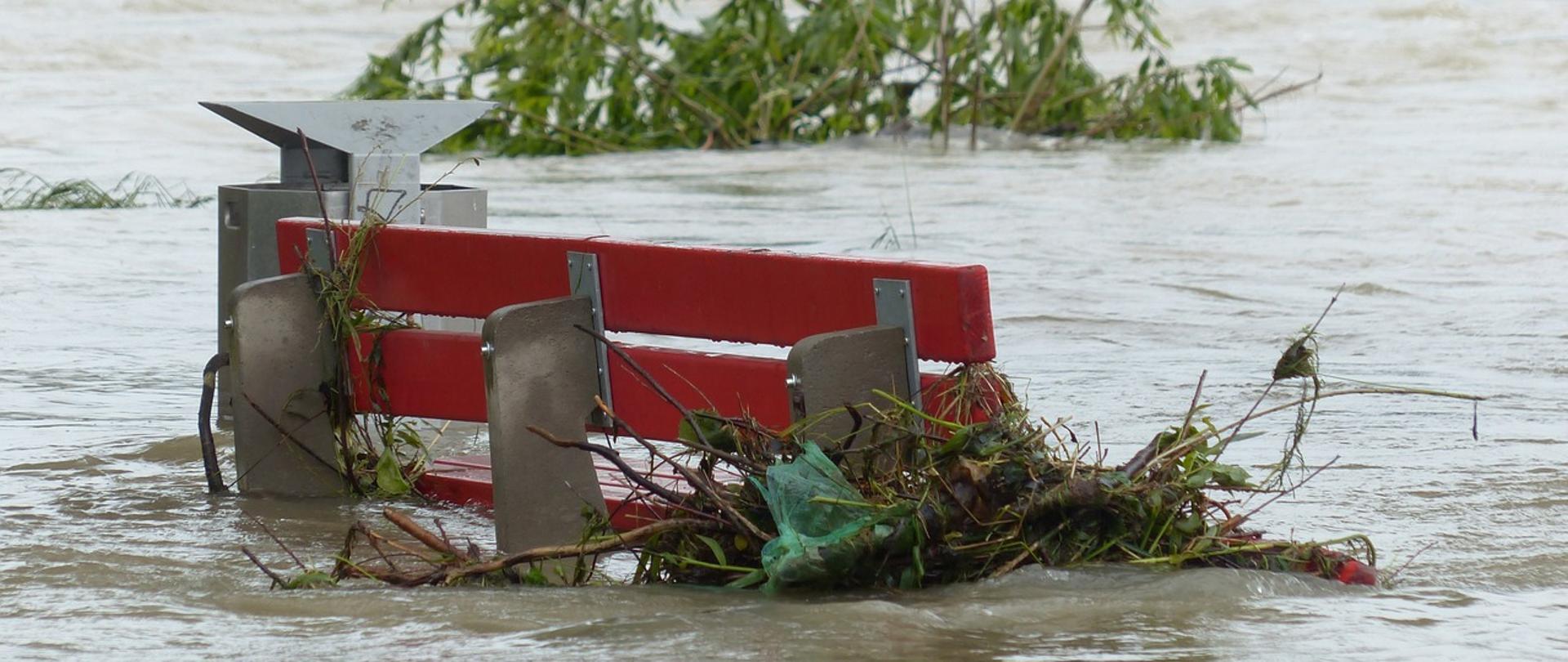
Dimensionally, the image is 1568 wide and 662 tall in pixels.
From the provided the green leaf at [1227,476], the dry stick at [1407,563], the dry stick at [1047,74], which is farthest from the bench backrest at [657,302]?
the dry stick at [1047,74]

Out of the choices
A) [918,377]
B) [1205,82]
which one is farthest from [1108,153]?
[918,377]

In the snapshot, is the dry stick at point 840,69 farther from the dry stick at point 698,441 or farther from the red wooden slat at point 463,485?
the dry stick at point 698,441

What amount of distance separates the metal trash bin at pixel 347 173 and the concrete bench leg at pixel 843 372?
178cm

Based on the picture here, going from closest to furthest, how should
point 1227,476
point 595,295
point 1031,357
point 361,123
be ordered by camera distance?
point 1227,476 < point 595,295 < point 361,123 < point 1031,357

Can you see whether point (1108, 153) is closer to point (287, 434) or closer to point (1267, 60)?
point (1267, 60)

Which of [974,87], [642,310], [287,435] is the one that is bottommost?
[287,435]

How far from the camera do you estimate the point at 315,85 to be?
2284 centimetres

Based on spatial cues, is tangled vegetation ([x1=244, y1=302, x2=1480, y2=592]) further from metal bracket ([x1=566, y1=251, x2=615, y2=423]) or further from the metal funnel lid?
the metal funnel lid

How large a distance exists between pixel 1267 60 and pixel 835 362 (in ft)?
78.5

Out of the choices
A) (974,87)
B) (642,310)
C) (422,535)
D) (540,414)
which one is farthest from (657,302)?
(974,87)

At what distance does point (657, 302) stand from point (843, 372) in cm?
63

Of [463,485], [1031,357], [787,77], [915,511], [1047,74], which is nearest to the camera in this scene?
[915,511]

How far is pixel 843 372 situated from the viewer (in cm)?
390

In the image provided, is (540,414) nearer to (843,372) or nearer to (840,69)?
(843,372)
